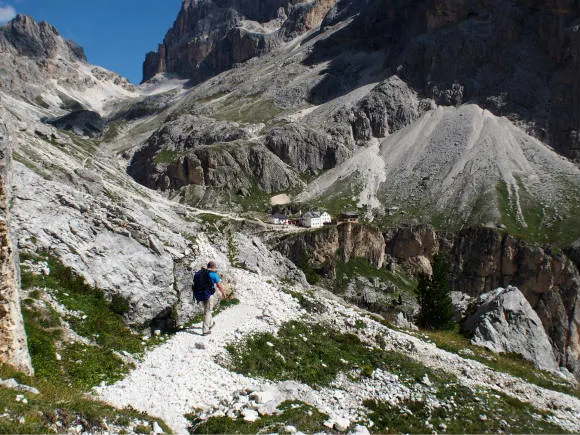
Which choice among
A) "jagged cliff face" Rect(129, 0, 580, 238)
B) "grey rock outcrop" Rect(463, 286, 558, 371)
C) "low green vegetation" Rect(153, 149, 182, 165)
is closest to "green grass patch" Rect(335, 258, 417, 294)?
"jagged cliff face" Rect(129, 0, 580, 238)

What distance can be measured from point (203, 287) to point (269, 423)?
25.5 ft

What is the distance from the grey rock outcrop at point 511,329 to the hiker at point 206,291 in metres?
21.0

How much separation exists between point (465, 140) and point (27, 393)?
161475 mm

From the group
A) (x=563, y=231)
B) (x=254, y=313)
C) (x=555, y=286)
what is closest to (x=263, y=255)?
(x=254, y=313)

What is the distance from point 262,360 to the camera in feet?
59.7

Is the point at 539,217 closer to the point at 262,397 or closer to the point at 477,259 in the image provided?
the point at 477,259

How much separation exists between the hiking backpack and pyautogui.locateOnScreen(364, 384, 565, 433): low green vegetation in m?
7.91

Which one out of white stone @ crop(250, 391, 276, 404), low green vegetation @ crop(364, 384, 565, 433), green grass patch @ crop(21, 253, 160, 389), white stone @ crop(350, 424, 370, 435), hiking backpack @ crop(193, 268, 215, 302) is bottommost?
low green vegetation @ crop(364, 384, 565, 433)

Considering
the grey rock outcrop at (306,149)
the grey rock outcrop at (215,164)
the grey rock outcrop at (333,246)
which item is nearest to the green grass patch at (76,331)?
the grey rock outcrop at (333,246)

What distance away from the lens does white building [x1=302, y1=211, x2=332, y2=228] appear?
116m

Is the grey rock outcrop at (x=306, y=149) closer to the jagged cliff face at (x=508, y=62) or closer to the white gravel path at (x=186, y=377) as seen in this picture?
the jagged cliff face at (x=508, y=62)

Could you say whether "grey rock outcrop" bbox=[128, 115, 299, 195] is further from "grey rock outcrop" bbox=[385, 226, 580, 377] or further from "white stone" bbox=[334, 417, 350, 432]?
"white stone" bbox=[334, 417, 350, 432]

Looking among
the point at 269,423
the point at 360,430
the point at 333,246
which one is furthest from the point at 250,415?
the point at 333,246

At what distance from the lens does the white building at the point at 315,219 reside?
11575cm
